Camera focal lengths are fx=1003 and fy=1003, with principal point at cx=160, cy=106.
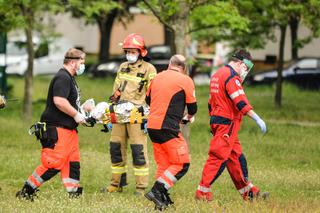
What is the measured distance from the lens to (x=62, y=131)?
11.8 m

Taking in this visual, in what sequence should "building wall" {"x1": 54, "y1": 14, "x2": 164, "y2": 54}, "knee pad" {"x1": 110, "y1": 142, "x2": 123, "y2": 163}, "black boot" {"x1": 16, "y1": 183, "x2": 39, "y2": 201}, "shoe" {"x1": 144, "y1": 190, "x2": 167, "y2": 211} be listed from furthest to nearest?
"building wall" {"x1": 54, "y1": 14, "x2": 164, "y2": 54} < "knee pad" {"x1": 110, "y1": 142, "x2": 123, "y2": 163} < "black boot" {"x1": 16, "y1": 183, "x2": 39, "y2": 201} < "shoe" {"x1": 144, "y1": 190, "x2": 167, "y2": 211}

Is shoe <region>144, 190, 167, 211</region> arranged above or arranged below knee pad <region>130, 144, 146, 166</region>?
below

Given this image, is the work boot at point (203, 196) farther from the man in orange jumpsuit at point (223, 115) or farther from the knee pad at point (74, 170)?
the knee pad at point (74, 170)

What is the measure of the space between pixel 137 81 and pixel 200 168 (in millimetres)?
3453

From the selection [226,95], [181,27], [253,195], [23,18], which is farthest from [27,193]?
[23,18]

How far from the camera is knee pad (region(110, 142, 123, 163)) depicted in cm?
1309

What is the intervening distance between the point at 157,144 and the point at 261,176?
3.79 meters

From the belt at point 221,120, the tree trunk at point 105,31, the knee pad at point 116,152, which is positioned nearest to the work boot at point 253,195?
the belt at point 221,120

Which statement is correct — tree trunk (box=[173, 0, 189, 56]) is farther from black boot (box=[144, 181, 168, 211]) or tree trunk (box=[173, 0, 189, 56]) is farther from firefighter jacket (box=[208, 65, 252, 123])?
black boot (box=[144, 181, 168, 211])

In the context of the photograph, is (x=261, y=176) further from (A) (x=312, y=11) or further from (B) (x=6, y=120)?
(B) (x=6, y=120)

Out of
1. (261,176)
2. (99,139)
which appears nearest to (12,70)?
(99,139)

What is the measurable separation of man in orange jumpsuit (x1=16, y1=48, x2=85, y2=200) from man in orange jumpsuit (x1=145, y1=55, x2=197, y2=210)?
35.7 inches

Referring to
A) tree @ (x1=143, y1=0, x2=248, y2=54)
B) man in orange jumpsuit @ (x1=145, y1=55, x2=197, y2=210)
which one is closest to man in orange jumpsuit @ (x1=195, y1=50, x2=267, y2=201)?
man in orange jumpsuit @ (x1=145, y1=55, x2=197, y2=210)

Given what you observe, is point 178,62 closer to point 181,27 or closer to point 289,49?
point 181,27
